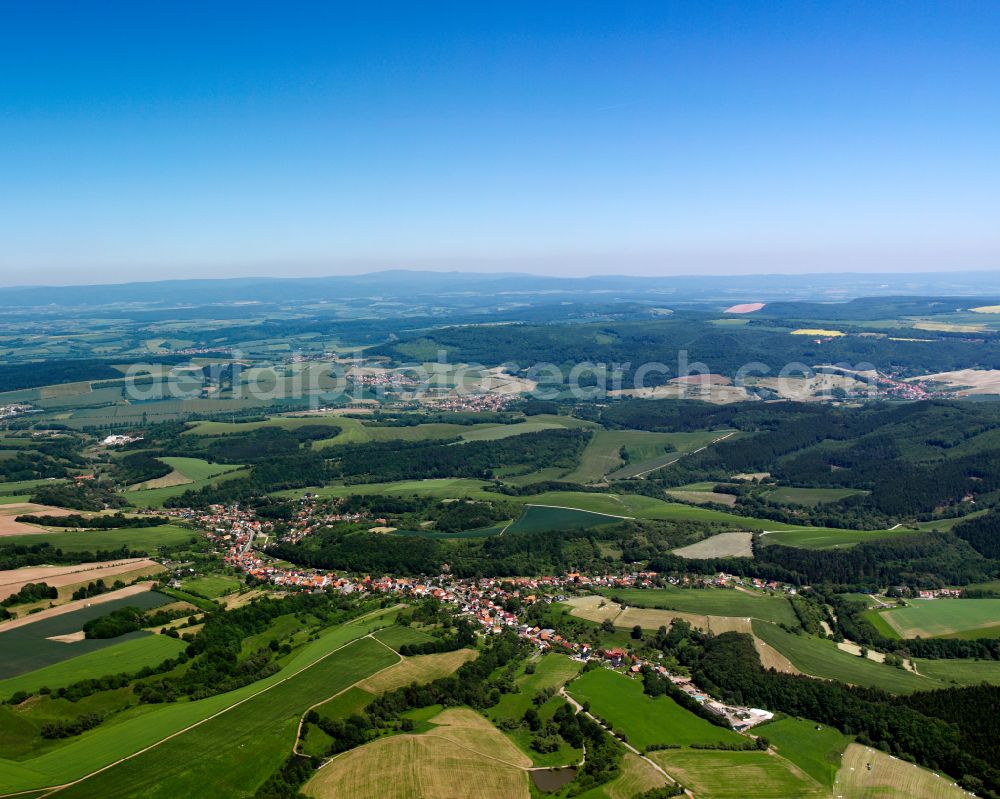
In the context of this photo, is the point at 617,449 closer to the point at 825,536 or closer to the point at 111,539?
the point at 825,536

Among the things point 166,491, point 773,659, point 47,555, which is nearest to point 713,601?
point 773,659

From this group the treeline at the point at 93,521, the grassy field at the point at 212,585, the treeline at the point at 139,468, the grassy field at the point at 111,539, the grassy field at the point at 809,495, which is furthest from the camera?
the treeline at the point at 139,468

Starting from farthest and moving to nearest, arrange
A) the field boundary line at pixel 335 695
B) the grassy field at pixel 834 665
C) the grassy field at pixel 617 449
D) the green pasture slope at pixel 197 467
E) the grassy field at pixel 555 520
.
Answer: the grassy field at pixel 617 449
the green pasture slope at pixel 197 467
the grassy field at pixel 555 520
the grassy field at pixel 834 665
the field boundary line at pixel 335 695

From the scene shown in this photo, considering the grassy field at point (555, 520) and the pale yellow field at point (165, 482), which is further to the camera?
the pale yellow field at point (165, 482)

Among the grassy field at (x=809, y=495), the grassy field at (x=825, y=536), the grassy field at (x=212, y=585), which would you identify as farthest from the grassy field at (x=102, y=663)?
the grassy field at (x=809, y=495)

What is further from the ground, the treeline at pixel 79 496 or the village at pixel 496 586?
the treeline at pixel 79 496

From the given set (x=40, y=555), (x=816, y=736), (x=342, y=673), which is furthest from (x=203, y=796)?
(x=40, y=555)

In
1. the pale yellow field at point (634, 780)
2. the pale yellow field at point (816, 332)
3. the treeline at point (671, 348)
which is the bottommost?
the pale yellow field at point (634, 780)

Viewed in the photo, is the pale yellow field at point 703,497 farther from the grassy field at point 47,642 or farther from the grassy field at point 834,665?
the grassy field at point 47,642
